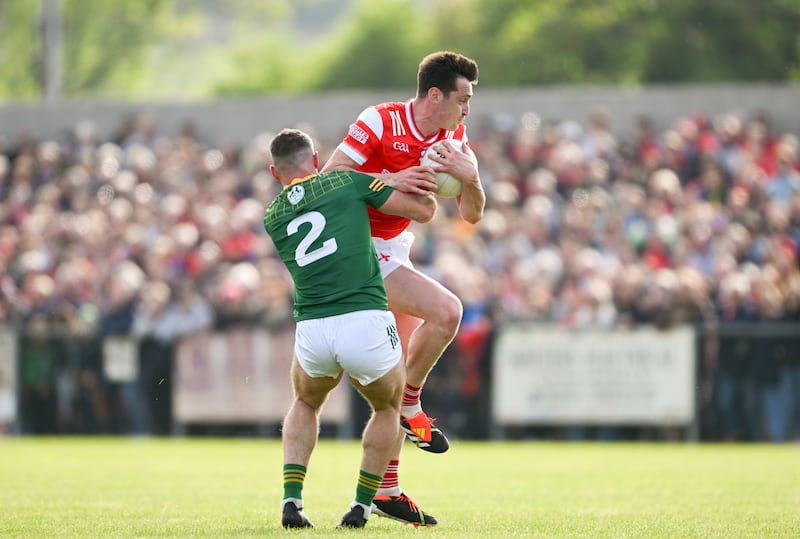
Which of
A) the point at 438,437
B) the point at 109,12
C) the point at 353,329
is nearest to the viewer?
the point at 353,329

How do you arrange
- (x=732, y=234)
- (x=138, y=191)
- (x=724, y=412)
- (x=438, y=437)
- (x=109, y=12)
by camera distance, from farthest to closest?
(x=109, y=12)
(x=138, y=191)
(x=732, y=234)
(x=724, y=412)
(x=438, y=437)

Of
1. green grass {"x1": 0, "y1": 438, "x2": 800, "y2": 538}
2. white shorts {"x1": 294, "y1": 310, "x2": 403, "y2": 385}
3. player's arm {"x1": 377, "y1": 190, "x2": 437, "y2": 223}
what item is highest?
player's arm {"x1": 377, "y1": 190, "x2": 437, "y2": 223}

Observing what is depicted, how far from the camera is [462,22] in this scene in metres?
66.3

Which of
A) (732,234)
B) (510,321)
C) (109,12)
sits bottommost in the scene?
(510,321)

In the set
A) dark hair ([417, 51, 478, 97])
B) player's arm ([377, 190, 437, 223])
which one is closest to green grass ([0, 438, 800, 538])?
player's arm ([377, 190, 437, 223])

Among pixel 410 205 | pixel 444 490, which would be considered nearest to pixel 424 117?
pixel 410 205

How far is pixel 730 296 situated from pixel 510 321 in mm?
→ 2589

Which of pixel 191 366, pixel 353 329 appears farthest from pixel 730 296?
pixel 353 329

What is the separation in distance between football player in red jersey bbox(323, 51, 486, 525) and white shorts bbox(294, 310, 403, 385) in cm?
90

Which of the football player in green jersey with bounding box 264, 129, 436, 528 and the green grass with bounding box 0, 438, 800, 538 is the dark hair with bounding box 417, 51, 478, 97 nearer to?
the football player in green jersey with bounding box 264, 129, 436, 528

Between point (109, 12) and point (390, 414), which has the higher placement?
point (109, 12)

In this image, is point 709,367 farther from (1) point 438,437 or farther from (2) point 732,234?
(1) point 438,437

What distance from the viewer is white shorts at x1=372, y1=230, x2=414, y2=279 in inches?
344

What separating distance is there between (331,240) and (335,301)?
324 mm
